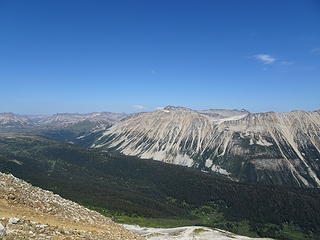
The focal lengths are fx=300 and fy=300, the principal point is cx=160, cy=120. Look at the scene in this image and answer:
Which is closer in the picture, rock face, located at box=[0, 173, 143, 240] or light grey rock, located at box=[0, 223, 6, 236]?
light grey rock, located at box=[0, 223, 6, 236]

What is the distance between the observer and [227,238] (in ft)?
353

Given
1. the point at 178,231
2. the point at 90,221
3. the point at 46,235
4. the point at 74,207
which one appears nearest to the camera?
the point at 46,235

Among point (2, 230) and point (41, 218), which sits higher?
point (2, 230)

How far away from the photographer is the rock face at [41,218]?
28062 millimetres

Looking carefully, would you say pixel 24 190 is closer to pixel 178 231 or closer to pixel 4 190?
pixel 4 190

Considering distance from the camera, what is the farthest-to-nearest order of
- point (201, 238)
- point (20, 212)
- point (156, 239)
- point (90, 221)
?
point (201, 238), point (156, 239), point (90, 221), point (20, 212)

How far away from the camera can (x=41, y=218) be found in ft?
123

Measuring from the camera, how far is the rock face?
28.1 m

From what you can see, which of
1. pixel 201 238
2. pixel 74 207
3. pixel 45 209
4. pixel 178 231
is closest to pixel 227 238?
pixel 201 238

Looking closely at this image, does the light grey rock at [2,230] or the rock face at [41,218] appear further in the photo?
the rock face at [41,218]

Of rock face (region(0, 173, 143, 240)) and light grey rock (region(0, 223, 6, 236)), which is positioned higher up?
light grey rock (region(0, 223, 6, 236))

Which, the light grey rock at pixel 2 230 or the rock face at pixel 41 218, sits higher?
the light grey rock at pixel 2 230

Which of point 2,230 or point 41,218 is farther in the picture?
point 41,218

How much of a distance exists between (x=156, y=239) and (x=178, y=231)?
2655cm
